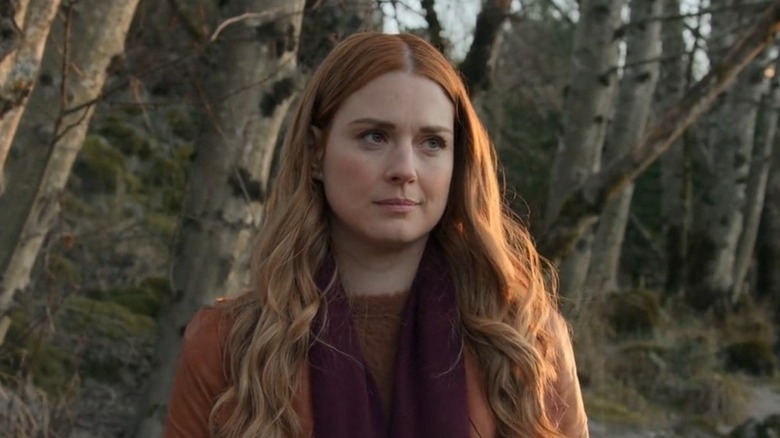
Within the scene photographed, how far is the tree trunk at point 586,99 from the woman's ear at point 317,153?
23.9 feet

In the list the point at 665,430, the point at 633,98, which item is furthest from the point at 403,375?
Result: the point at 633,98

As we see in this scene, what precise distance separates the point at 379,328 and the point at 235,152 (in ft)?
9.96

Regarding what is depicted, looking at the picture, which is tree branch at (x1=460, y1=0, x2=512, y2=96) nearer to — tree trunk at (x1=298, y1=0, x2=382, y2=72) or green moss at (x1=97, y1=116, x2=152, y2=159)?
tree trunk at (x1=298, y1=0, x2=382, y2=72)

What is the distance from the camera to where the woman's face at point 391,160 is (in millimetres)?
2268

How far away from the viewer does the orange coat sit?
2.24 meters

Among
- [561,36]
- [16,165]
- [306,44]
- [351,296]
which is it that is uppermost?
[561,36]

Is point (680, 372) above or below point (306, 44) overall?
below

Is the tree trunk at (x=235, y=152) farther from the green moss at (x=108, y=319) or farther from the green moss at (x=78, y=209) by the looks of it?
the green moss at (x=78, y=209)

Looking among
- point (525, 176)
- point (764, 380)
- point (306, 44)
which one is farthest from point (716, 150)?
point (306, 44)

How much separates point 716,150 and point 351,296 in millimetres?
15366

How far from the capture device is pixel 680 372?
11.9 metres

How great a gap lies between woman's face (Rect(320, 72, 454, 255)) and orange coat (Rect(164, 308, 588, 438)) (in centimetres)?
26

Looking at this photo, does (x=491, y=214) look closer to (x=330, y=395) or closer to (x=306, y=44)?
(x=330, y=395)

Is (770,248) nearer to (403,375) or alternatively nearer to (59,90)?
(59,90)
